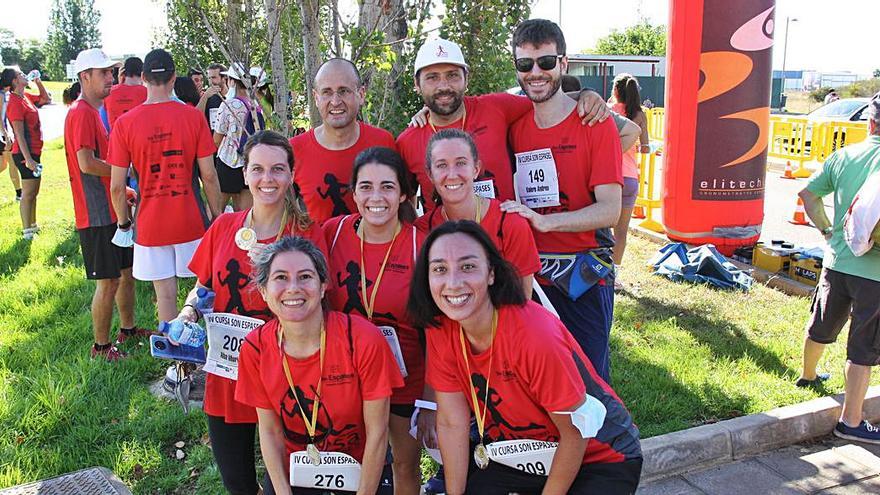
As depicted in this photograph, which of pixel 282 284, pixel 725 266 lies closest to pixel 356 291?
pixel 282 284

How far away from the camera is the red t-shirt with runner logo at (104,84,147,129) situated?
23.1ft

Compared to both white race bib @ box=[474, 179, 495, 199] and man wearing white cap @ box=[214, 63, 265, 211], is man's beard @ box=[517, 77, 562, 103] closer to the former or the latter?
white race bib @ box=[474, 179, 495, 199]

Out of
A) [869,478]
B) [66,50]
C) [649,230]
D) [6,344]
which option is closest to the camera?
[869,478]

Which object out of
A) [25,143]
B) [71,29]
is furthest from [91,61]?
[71,29]

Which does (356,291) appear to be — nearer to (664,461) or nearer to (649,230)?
(664,461)

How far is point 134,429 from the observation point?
159 inches

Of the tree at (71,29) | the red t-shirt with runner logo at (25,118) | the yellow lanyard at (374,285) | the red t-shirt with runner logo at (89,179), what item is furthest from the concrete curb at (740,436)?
the tree at (71,29)

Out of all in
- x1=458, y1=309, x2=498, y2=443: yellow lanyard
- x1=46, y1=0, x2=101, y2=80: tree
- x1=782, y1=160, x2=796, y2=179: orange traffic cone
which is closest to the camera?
x1=458, y1=309, x2=498, y2=443: yellow lanyard

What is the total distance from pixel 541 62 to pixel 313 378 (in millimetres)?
1726

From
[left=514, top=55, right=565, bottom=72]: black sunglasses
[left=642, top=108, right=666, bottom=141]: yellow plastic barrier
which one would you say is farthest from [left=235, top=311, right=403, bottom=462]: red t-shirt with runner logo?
[left=642, top=108, right=666, bottom=141]: yellow plastic barrier

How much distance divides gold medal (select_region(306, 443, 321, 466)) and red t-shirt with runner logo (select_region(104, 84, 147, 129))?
18.0 ft

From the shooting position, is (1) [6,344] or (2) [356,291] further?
(1) [6,344]

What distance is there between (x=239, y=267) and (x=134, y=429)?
5.84 feet

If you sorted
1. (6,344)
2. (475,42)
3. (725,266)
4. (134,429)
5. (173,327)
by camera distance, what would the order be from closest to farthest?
1. (173,327)
2. (134,429)
3. (475,42)
4. (6,344)
5. (725,266)
